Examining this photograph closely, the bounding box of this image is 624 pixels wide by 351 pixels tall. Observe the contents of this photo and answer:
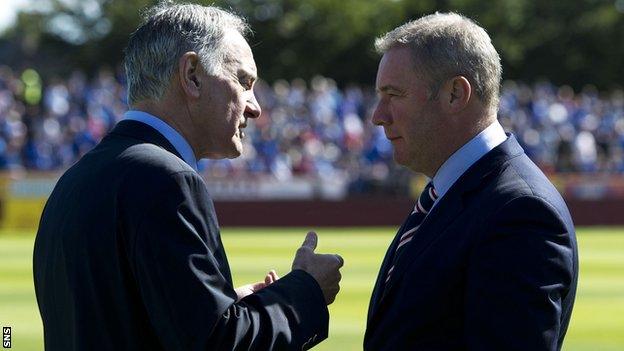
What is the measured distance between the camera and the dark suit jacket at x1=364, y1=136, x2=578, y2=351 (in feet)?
11.0

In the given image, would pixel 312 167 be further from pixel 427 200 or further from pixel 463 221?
pixel 463 221

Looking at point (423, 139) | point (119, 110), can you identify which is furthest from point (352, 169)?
point (423, 139)

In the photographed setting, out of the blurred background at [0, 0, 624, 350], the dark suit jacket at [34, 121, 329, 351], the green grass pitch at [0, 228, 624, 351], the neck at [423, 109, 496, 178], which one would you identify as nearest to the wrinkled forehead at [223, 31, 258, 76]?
the dark suit jacket at [34, 121, 329, 351]

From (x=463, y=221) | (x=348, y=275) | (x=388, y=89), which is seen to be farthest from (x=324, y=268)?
(x=348, y=275)

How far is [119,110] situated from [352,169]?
21.0 feet

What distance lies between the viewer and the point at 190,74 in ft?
12.3

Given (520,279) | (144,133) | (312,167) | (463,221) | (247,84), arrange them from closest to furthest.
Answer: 1. (520,279)
2. (463,221)
3. (144,133)
4. (247,84)
5. (312,167)

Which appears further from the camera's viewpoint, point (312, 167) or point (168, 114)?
point (312, 167)

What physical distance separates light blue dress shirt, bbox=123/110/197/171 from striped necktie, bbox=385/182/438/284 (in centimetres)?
68

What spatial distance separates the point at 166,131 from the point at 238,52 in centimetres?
35

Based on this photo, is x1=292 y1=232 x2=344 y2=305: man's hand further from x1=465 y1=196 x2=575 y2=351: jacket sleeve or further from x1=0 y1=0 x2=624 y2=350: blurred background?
x1=0 y1=0 x2=624 y2=350: blurred background

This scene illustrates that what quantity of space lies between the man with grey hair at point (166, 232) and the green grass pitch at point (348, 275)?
6213mm

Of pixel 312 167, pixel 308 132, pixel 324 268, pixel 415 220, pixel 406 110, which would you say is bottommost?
pixel 312 167

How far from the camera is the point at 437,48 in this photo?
3732mm
